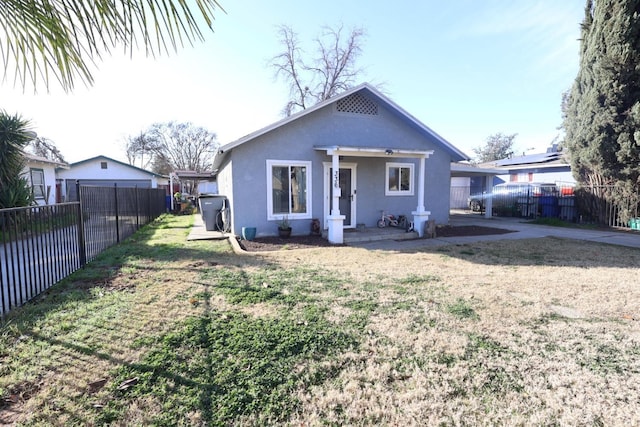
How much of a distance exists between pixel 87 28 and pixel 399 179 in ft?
37.4

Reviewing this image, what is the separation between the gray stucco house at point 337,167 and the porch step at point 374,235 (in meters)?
0.48

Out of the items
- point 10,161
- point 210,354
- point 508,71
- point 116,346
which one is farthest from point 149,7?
point 508,71

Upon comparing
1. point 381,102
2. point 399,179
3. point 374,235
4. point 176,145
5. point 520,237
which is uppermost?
point 176,145

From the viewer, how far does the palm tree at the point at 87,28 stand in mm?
1330

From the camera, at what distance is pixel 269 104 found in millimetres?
28469

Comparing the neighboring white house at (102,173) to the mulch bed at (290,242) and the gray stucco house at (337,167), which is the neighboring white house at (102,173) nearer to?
the gray stucco house at (337,167)

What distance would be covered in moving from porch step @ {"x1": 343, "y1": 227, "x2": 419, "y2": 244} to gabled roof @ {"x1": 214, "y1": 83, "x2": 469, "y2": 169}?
153 inches

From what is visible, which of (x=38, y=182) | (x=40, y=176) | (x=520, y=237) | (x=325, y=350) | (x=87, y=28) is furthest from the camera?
(x=40, y=176)

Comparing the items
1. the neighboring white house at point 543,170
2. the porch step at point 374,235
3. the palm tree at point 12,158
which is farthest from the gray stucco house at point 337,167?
the neighboring white house at point 543,170

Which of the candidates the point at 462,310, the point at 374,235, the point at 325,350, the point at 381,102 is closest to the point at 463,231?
the point at 374,235

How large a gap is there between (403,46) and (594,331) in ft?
46.3

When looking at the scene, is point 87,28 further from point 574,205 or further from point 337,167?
point 574,205

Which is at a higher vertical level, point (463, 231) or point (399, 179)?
point (399, 179)

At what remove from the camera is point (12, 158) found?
11133 millimetres
